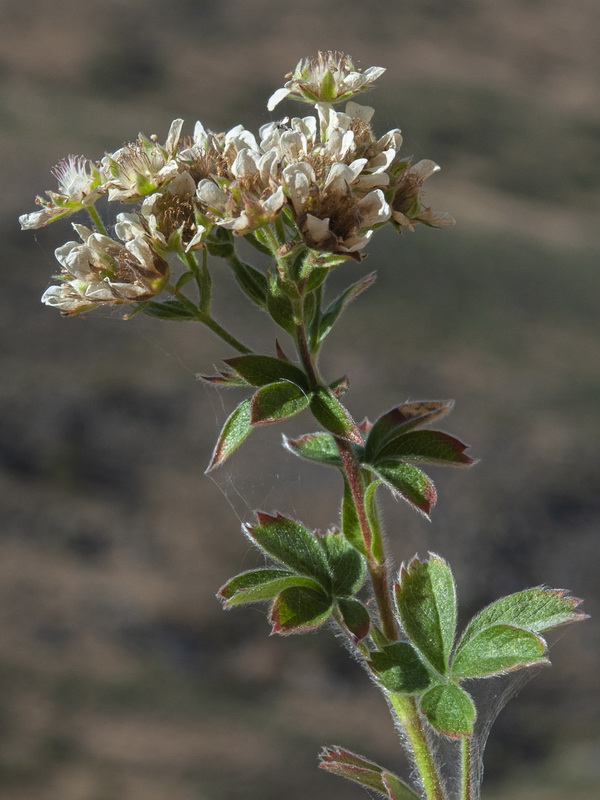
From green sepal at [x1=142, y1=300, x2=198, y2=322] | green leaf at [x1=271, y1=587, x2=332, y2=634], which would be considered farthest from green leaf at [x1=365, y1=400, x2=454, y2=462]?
green sepal at [x1=142, y1=300, x2=198, y2=322]

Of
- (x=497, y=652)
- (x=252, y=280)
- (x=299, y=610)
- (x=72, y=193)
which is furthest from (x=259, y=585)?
(x=72, y=193)

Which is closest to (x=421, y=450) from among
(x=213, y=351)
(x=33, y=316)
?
(x=213, y=351)

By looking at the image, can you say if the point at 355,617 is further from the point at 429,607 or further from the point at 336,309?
the point at 336,309

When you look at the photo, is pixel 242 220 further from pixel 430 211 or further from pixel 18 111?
pixel 18 111

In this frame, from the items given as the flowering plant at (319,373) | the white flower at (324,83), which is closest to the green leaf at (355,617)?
the flowering plant at (319,373)

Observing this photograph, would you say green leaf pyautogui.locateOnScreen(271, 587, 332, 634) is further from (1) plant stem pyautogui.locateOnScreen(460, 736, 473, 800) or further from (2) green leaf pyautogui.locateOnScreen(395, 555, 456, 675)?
(1) plant stem pyautogui.locateOnScreen(460, 736, 473, 800)

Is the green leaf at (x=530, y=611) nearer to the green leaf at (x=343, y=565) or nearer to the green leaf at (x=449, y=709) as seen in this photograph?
the green leaf at (x=449, y=709)
